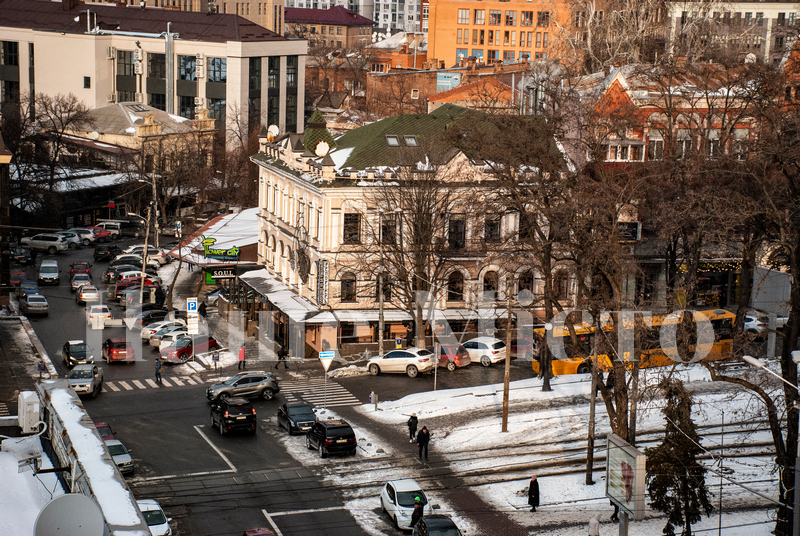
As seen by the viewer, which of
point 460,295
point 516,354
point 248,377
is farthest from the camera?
point 460,295

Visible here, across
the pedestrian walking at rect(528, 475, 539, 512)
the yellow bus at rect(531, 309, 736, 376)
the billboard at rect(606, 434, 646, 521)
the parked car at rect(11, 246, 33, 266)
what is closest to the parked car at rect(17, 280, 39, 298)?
the parked car at rect(11, 246, 33, 266)

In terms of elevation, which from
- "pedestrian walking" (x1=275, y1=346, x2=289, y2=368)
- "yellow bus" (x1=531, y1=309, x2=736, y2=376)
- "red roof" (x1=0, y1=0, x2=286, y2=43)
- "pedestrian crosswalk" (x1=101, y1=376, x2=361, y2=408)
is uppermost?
"red roof" (x1=0, y1=0, x2=286, y2=43)

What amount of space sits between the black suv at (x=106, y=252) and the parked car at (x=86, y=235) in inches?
157

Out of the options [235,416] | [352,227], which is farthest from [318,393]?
[352,227]

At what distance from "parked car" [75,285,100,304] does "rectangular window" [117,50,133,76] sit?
6713 cm

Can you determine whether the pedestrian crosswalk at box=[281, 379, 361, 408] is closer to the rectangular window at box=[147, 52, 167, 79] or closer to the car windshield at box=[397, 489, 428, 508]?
the car windshield at box=[397, 489, 428, 508]

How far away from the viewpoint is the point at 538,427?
1794 inches

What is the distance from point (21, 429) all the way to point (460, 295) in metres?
38.4

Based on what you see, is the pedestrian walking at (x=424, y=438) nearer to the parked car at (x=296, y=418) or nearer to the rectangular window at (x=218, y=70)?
the parked car at (x=296, y=418)

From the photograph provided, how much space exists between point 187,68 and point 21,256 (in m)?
53.6

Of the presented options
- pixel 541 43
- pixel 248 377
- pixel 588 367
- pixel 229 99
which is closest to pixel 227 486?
pixel 248 377

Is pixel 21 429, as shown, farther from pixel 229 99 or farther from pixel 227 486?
pixel 229 99

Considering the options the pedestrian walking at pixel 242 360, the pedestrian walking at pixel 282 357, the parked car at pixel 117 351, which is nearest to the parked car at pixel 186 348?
the parked car at pixel 117 351

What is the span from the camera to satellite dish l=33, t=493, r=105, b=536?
57.9 ft
